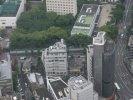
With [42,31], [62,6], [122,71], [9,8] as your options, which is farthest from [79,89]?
[9,8]

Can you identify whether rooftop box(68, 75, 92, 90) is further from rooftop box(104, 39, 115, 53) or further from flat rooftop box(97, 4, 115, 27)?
flat rooftop box(97, 4, 115, 27)

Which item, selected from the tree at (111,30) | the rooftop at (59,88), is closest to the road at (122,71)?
the tree at (111,30)

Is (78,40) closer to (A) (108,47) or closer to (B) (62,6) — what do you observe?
(B) (62,6)

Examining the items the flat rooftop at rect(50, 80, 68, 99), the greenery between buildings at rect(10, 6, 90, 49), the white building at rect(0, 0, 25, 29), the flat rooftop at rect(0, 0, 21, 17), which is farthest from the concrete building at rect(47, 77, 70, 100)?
the flat rooftop at rect(0, 0, 21, 17)

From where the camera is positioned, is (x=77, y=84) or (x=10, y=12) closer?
(x=77, y=84)

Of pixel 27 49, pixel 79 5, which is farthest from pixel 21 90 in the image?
pixel 79 5

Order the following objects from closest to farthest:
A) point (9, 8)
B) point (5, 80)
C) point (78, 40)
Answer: point (5, 80) < point (78, 40) < point (9, 8)

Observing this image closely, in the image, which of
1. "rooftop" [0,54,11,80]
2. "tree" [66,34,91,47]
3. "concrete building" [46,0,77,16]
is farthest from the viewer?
"concrete building" [46,0,77,16]

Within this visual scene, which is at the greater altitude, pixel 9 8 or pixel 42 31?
pixel 9 8

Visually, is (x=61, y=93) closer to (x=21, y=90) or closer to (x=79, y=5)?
(x=21, y=90)
